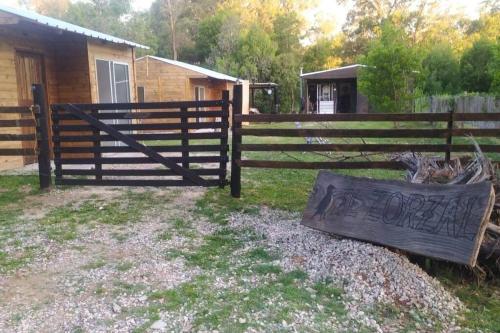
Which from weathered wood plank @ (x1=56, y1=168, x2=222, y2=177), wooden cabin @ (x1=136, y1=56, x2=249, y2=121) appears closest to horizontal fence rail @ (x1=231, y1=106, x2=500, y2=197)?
weathered wood plank @ (x1=56, y1=168, x2=222, y2=177)

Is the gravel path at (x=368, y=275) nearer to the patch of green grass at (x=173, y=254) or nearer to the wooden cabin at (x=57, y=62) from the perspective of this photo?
the patch of green grass at (x=173, y=254)

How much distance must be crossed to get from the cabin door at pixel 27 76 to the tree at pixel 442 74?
2130cm

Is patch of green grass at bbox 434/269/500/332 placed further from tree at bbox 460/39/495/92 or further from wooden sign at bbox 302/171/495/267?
tree at bbox 460/39/495/92

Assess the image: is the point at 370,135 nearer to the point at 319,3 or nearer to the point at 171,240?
the point at 171,240

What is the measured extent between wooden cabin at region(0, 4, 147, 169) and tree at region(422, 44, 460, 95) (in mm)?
19210

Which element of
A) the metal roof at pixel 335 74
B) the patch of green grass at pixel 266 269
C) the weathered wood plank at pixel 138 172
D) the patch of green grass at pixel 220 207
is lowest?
the patch of green grass at pixel 266 269

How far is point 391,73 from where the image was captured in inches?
713

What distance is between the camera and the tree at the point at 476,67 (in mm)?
22641

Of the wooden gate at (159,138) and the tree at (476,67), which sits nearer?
the wooden gate at (159,138)

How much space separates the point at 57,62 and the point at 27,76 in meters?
1.08

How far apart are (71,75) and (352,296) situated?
30.8 ft

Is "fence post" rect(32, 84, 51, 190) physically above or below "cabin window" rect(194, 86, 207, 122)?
below

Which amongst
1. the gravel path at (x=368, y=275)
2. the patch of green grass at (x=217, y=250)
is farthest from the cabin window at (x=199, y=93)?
the gravel path at (x=368, y=275)

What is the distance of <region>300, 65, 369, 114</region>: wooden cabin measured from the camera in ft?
100
